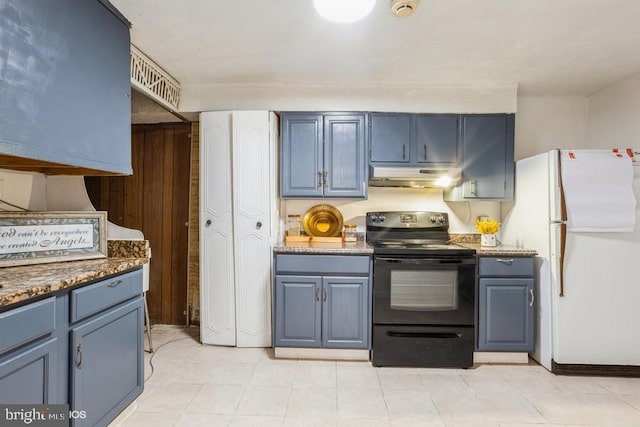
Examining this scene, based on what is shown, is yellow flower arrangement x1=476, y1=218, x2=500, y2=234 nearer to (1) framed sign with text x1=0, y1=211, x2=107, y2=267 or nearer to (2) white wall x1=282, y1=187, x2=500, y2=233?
(2) white wall x1=282, y1=187, x2=500, y2=233

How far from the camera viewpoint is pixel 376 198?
A: 308cm

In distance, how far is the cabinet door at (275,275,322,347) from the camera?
8.26 feet

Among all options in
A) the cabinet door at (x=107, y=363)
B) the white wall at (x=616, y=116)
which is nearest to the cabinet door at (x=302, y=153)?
the cabinet door at (x=107, y=363)

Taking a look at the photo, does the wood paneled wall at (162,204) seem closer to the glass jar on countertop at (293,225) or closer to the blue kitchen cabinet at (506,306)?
the glass jar on countertop at (293,225)

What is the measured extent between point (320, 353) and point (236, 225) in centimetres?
126

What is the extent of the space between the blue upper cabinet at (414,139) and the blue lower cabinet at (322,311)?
3.62 feet

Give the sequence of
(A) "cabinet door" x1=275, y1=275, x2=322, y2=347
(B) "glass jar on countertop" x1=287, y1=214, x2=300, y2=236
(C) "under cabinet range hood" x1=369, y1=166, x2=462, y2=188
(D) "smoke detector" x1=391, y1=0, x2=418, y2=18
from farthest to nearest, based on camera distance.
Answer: (B) "glass jar on countertop" x1=287, y1=214, x2=300, y2=236
(C) "under cabinet range hood" x1=369, y1=166, x2=462, y2=188
(A) "cabinet door" x1=275, y1=275, x2=322, y2=347
(D) "smoke detector" x1=391, y1=0, x2=418, y2=18

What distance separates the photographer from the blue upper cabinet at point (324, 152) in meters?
2.76

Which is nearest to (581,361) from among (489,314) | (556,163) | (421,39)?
(489,314)

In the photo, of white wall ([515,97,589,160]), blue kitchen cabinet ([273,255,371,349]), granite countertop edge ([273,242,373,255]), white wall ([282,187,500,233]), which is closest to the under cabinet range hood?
white wall ([282,187,500,233])

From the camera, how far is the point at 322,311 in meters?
2.52

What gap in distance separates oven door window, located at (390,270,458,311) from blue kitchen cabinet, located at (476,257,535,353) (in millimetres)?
244

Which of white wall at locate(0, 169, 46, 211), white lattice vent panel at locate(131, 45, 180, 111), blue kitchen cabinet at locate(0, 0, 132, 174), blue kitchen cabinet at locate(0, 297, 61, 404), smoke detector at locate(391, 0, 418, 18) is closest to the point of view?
blue kitchen cabinet at locate(0, 297, 61, 404)

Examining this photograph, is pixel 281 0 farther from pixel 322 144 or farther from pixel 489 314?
pixel 489 314
